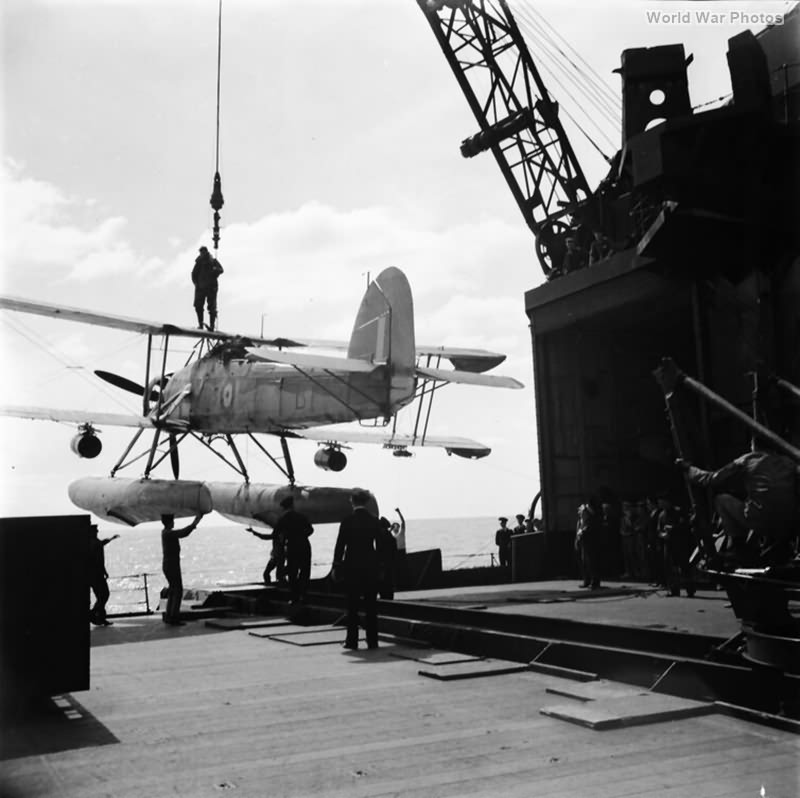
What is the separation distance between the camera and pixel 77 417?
79.2ft

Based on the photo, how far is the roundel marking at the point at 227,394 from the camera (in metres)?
22.3

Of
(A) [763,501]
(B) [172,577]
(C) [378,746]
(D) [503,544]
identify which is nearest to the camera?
(C) [378,746]

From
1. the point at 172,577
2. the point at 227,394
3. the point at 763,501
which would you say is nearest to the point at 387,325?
the point at 227,394

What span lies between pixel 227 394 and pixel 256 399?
1.26m

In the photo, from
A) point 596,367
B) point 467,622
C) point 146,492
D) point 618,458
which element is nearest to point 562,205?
point 596,367

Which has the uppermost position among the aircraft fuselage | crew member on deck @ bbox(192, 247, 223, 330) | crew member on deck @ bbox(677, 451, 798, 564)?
crew member on deck @ bbox(192, 247, 223, 330)

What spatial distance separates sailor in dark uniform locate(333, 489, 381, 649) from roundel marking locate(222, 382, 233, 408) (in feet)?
44.2

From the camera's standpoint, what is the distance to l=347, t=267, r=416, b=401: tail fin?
752 inches

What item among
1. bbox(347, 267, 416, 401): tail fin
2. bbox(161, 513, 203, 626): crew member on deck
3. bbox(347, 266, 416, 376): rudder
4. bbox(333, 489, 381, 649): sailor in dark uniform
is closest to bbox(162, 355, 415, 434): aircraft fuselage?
bbox(347, 267, 416, 401): tail fin

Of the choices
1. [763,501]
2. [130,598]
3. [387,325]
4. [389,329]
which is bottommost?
[130,598]

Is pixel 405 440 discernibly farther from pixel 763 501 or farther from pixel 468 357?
pixel 763 501

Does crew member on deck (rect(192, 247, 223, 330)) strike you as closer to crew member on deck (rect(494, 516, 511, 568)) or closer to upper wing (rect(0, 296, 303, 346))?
upper wing (rect(0, 296, 303, 346))

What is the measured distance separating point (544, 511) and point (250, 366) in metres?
8.66

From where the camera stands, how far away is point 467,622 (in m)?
9.64
